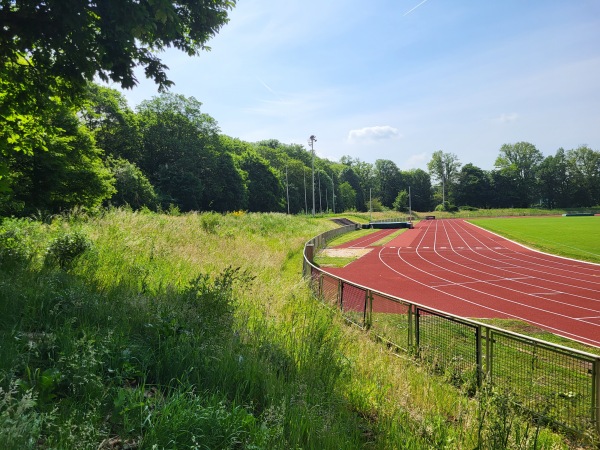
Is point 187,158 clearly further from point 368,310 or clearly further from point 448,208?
point 448,208

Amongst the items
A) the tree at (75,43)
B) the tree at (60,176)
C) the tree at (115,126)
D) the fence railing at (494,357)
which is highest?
the tree at (115,126)

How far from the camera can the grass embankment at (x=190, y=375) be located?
10.1 feet

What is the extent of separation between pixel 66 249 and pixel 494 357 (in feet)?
28.1

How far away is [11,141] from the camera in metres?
9.52

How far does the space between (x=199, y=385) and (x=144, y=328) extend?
144cm

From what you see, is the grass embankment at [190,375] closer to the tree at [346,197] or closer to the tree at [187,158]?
the tree at [187,158]

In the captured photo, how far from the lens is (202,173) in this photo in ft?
222

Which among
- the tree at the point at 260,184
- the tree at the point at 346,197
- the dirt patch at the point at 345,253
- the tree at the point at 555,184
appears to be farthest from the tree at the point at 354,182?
the dirt patch at the point at 345,253

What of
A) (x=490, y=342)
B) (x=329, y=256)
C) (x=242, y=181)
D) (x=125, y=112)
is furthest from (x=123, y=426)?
(x=242, y=181)

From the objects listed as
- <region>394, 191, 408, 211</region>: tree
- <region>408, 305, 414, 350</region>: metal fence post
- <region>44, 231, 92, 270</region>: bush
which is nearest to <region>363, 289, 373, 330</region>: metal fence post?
<region>408, 305, 414, 350</region>: metal fence post

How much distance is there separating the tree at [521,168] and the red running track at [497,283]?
370 feet

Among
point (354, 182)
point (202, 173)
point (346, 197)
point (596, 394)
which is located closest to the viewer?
point (596, 394)

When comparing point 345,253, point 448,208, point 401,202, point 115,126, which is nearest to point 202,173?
point 115,126

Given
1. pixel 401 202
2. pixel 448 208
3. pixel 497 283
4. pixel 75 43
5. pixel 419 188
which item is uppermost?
pixel 419 188
